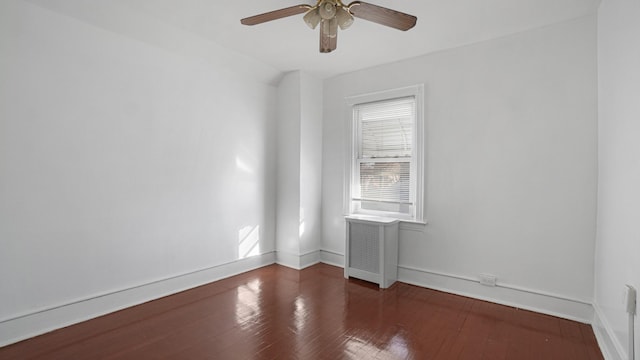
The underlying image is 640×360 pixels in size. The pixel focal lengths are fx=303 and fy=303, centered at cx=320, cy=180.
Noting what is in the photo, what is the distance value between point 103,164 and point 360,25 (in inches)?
107

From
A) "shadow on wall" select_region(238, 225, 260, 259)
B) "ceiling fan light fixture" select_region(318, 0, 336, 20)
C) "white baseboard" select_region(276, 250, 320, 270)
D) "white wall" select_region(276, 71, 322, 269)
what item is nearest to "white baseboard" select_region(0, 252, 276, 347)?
"shadow on wall" select_region(238, 225, 260, 259)

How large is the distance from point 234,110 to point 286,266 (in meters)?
2.24

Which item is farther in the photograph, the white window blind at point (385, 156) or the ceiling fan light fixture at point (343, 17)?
the white window blind at point (385, 156)

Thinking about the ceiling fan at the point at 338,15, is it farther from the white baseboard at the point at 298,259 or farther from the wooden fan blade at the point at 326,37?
the white baseboard at the point at 298,259

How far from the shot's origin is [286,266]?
14.1 feet

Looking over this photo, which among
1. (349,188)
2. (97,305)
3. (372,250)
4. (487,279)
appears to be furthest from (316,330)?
(349,188)

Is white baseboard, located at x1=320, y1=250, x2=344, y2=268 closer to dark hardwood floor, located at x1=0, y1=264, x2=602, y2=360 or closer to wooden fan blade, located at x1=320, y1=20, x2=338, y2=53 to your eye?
dark hardwood floor, located at x1=0, y1=264, x2=602, y2=360

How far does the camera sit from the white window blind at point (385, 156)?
12.4 ft

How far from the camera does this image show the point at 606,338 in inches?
86.4

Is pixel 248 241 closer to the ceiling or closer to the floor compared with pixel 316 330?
closer to the ceiling

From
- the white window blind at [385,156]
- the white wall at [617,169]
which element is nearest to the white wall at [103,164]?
the white window blind at [385,156]

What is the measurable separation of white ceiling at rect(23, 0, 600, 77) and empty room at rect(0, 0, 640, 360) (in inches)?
0.9

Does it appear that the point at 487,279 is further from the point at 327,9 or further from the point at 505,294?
Answer: the point at 327,9

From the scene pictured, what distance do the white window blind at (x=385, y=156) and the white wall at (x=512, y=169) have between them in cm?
26
